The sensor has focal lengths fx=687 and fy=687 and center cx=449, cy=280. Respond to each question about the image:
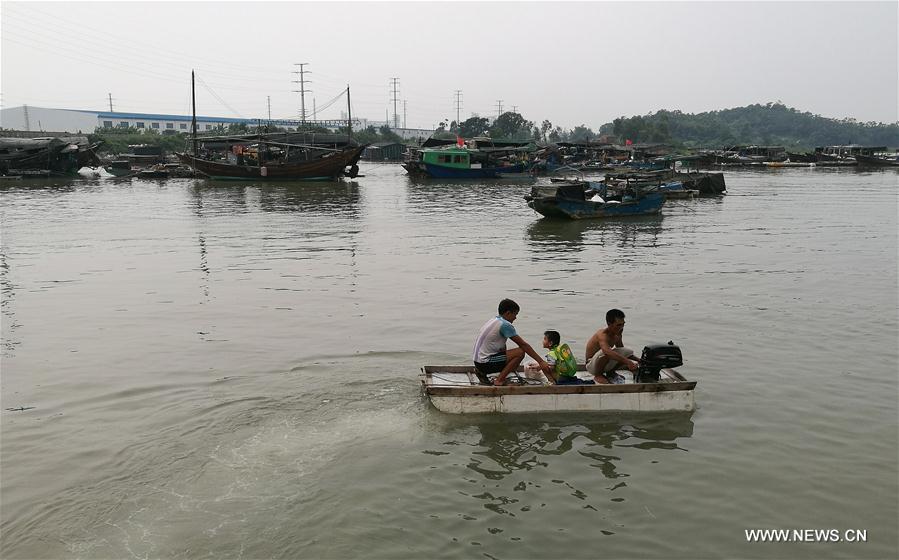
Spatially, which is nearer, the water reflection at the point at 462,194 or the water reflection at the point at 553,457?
the water reflection at the point at 553,457

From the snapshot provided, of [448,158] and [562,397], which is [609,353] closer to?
[562,397]

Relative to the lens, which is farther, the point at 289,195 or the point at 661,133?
the point at 661,133

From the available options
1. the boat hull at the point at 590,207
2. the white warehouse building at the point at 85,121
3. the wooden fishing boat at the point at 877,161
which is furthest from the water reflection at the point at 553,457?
the white warehouse building at the point at 85,121

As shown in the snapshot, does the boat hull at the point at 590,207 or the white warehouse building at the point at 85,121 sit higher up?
the white warehouse building at the point at 85,121

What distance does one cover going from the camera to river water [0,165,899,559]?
5977mm

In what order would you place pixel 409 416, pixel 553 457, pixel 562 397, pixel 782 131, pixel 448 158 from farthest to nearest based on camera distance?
pixel 782 131 < pixel 448 158 < pixel 409 416 < pixel 562 397 < pixel 553 457

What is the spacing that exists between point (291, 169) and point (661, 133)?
333 feet

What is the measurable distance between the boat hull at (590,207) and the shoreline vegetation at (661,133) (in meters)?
59.7

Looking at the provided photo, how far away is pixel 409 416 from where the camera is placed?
27.0ft

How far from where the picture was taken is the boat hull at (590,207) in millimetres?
26906

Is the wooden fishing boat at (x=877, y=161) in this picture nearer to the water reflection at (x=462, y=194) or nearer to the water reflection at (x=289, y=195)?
the water reflection at (x=462, y=194)

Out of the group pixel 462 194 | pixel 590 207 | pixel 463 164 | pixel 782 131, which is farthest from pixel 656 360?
pixel 782 131

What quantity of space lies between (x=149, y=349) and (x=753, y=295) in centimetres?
1179

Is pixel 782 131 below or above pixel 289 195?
above
